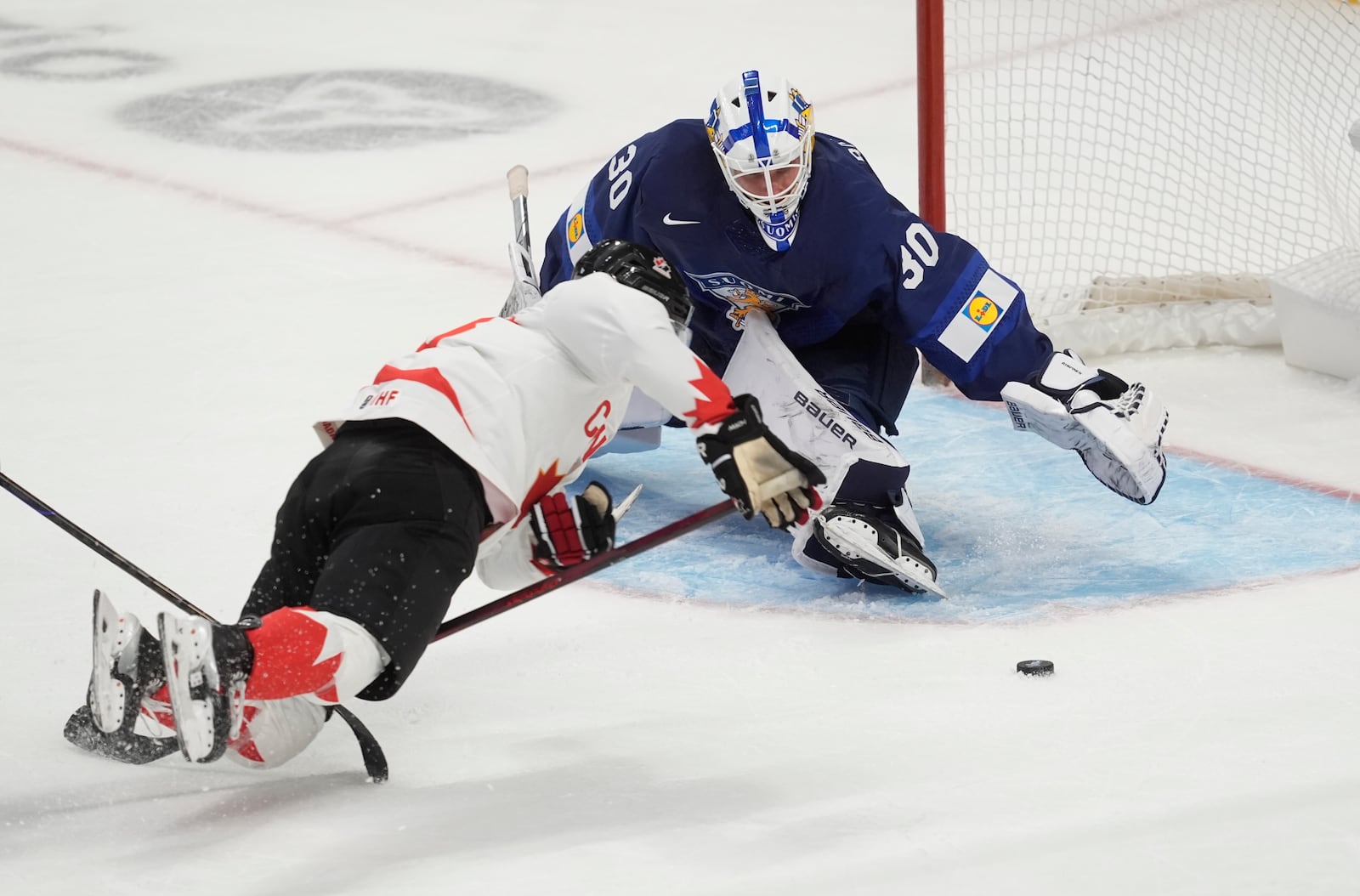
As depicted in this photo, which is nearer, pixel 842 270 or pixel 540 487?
pixel 540 487

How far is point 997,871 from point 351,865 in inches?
30.2

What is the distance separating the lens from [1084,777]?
2312 mm

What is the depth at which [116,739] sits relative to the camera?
244cm

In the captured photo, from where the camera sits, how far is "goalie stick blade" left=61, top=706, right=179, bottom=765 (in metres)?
2.41

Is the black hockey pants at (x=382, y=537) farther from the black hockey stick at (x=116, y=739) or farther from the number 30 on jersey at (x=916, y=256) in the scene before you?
the number 30 on jersey at (x=916, y=256)

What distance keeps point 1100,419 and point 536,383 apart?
1157 millimetres

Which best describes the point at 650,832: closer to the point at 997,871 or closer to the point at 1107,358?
the point at 997,871

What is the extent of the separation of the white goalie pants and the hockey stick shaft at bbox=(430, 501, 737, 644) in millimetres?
626

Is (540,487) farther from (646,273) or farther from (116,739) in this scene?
(116,739)

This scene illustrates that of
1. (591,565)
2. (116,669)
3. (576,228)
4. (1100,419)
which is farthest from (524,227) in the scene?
(116,669)

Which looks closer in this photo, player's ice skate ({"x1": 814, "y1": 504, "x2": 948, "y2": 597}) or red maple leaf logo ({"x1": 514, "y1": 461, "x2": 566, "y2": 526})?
Result: red maple leaf logo ({"x1": 514, "y1": 461, "x2": 566, "y2": 526})

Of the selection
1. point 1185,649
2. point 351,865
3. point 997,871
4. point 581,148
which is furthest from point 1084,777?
point 581,148

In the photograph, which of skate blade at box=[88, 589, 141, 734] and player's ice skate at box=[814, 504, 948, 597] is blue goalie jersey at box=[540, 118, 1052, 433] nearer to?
player's ice skate at box=[814, 504, 948, 597]

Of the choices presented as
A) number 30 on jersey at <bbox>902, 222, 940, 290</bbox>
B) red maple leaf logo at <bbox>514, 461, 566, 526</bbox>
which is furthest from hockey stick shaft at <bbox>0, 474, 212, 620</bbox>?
number 30 on jersey at <bbox>902, 222, 940, 290</bbox>
